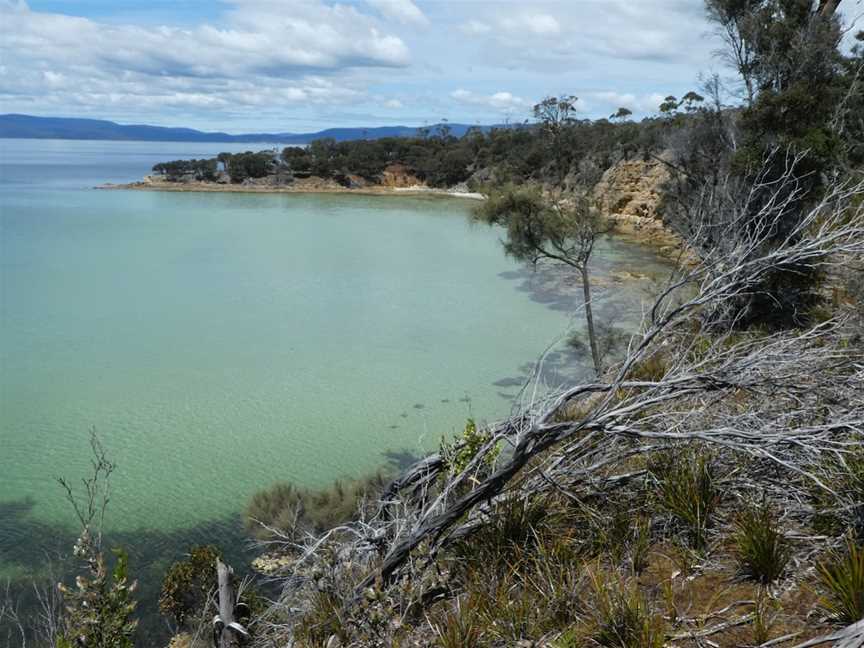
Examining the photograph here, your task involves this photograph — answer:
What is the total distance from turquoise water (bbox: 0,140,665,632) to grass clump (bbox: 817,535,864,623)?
246cm

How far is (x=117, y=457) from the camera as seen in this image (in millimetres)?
11594

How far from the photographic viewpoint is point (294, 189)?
2589 inches

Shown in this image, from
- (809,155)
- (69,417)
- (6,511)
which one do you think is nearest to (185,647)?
(6,511)

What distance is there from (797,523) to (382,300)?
20.6 m

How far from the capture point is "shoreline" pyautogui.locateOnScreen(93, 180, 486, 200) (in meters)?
64.4

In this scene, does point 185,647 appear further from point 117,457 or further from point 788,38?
point 788,38

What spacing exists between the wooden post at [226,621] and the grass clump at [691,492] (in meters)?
2.35

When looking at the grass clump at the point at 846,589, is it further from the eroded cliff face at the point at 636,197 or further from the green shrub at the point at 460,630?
the eroded cliff face at the point at 636,197

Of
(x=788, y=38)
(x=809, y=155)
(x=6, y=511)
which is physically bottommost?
(x=6, y=511)

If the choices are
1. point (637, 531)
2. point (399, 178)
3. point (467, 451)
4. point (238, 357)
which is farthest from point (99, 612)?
point (399, 178)

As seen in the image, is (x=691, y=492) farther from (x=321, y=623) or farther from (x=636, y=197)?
(x=636, y=197)

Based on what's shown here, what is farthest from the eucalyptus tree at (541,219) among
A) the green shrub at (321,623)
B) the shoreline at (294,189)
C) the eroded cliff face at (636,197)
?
the shoreline at (294,189)

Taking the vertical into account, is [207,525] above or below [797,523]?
below

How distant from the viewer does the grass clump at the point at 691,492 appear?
350cm
